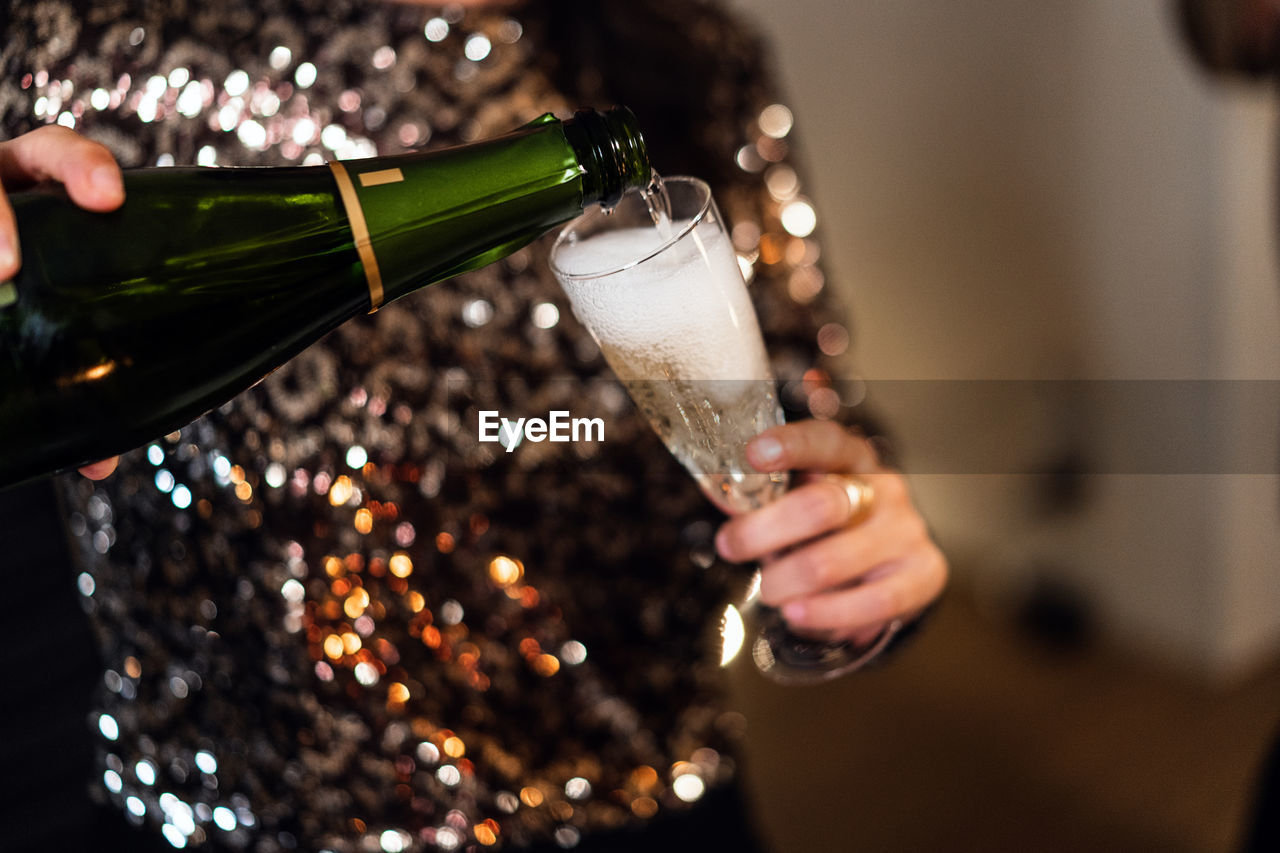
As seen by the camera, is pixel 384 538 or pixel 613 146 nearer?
pixel 613 146

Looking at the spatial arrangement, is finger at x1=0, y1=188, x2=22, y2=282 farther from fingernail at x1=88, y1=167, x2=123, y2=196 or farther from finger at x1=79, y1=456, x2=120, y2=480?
finger at x1=79, y1=456, x2=120, y2=480

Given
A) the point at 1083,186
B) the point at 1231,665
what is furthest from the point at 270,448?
the point at 1231,665

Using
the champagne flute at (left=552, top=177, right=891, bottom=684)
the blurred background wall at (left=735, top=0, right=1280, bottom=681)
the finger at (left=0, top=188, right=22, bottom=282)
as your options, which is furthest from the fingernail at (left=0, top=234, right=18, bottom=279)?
the blurred background wall at (left=735, top=0, right=1280, bottom=681)

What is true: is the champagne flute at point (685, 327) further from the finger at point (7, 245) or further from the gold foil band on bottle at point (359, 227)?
the finger at point (7, 245)

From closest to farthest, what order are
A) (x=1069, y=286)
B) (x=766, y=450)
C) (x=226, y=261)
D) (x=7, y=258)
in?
(x=7, y=258) → (x=226, y=261) → (x=766, y=450) → (x=1069, y=286)

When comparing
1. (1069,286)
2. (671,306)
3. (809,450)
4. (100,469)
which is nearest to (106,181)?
(100,469)

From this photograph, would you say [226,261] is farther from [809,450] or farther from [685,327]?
[809,450]
